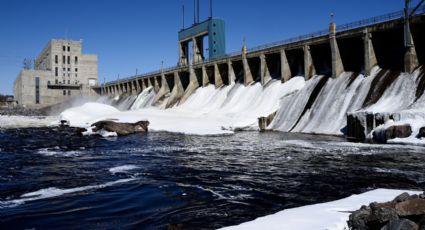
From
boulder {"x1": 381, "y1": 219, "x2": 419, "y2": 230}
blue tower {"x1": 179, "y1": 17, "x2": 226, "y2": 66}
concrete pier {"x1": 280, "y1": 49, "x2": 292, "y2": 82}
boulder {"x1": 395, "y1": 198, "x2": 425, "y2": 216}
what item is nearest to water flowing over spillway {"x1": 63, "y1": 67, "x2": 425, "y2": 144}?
concrete pier {"x1": 280, "y1": 49, "x2": 292, "y2": 82}

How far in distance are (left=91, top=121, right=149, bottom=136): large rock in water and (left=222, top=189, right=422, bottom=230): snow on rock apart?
93.6 feet

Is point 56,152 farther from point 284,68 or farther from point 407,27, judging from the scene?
point 284,68

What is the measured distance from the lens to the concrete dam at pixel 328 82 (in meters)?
30.9

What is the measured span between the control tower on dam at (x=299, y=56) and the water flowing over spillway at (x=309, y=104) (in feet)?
4.28

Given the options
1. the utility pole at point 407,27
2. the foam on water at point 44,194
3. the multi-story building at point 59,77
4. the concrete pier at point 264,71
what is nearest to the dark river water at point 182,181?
the foam on water at point 44,194

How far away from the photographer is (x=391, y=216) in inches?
287

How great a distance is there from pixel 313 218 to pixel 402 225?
2.39 m

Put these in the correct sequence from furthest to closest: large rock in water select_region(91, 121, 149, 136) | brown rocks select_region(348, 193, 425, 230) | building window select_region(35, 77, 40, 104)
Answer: building window select_region(35, 77, 40, 104)
large rock in water select_region(91, 121, 149, 136)
brown rocks select_region(348, 193, 425, 230)

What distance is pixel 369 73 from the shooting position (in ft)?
116

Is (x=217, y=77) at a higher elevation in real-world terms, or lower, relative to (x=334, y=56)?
higher

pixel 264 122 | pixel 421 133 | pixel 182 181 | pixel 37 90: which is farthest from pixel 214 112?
pixel 37 90

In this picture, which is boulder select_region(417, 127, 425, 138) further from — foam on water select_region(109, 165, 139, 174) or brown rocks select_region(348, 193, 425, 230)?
brown rocks select_region(348, 193, 425, 230)

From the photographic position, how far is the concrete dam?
30859 millimetres

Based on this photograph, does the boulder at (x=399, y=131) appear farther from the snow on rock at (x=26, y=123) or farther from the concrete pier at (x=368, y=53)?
the snow on rock at (x=26, y=123)
